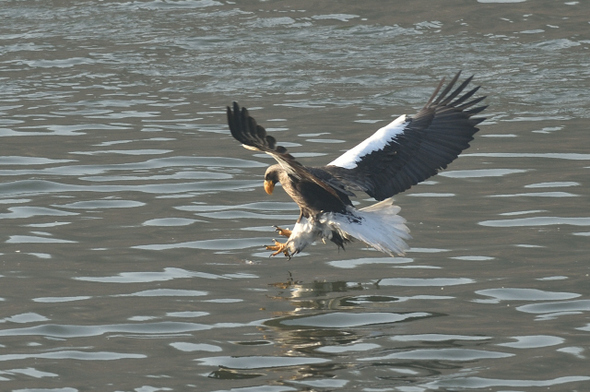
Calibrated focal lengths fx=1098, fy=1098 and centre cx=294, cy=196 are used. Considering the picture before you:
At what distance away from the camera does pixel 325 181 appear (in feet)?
20.7

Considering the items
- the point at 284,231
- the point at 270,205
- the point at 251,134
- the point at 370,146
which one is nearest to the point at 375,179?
the point at 370,146

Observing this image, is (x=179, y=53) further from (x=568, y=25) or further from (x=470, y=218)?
(x=470, y=218)

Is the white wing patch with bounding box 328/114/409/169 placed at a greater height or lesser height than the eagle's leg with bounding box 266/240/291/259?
greater

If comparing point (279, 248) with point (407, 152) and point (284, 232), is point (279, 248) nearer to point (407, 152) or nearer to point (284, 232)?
point (284, 232)

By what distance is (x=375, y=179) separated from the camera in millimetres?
6730

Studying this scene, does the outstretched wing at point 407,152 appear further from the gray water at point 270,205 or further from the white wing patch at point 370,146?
the gray water at point 270,205

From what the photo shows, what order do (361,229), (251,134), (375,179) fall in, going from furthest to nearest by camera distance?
(375,179) < (361,229) < (251,134)

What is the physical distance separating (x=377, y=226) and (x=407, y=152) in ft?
2.65

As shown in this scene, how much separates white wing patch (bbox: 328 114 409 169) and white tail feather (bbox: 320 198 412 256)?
0.36 meters

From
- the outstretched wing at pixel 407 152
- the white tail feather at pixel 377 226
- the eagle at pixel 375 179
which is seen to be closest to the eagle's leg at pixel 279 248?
the eagle at pixel 375 179

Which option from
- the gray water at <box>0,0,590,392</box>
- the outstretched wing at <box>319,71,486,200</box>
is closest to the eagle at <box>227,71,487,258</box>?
the outstretched wing at <box>319,71,486,200</box>

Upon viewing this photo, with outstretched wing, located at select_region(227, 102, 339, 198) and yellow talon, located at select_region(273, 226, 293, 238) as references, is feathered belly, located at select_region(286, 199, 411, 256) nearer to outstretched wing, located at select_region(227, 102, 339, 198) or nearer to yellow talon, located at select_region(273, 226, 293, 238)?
yellow talon, located at select_region(273, 226, 293, 238)

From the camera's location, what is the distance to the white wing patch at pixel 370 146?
22.4 ft

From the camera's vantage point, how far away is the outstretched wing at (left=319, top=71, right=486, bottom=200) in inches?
264
